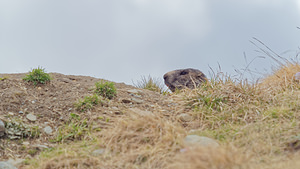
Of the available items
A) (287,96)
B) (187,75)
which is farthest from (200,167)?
(187,75)

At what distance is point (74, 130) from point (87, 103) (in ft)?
1.73

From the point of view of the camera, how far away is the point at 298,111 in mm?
4215

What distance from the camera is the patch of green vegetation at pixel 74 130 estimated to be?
13.4 ft

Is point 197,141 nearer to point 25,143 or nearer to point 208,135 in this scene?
point 208,135

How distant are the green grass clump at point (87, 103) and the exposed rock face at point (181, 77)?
3.23 metres

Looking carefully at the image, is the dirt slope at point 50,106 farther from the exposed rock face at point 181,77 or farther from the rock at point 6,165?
the exposed rock face at point 181,77

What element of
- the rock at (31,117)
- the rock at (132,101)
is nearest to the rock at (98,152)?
the rock at (31,117)

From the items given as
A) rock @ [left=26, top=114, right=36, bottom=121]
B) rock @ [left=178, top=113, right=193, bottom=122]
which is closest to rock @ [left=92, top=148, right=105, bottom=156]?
rock @ [left=178, top=113, right=193, bottom=122]

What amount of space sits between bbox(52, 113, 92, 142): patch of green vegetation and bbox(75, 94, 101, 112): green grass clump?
0.22 m

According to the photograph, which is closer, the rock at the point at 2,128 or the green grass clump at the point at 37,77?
the rock at the point at 2,128

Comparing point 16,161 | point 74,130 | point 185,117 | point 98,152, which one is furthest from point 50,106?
point 185,117

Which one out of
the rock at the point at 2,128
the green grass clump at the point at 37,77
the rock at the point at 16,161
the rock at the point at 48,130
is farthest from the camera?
the green grass clump at the point at 37,77

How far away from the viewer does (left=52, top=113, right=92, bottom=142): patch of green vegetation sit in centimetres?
409

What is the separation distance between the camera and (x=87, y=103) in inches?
180
